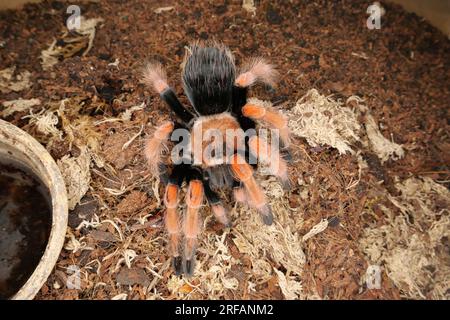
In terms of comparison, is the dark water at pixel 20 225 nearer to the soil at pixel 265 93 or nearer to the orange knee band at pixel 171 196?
the soil at pixel 265 93

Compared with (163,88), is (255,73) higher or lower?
higher

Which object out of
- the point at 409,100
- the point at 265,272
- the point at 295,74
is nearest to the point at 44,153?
the point at 265,272

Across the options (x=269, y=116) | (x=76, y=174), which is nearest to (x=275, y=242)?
(x=269, y=116)

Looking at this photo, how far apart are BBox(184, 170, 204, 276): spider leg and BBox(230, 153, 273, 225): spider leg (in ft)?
0.86

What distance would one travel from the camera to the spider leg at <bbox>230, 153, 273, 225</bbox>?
9.08ft

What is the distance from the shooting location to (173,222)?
2.85m

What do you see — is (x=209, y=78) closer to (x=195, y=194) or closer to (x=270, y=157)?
(x=270, y=157)

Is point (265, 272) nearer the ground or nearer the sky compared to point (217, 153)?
nearer the ground

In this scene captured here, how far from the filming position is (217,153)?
2996mm

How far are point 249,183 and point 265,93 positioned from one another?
94 cm

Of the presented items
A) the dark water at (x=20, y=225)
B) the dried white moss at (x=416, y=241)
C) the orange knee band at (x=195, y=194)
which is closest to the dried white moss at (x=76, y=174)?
the dark water at (x=20, y=225)

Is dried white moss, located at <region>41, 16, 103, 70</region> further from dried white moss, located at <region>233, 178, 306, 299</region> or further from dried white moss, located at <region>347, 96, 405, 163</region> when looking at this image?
dried white moss, located at <region>347, 96, 405, 163</region>
